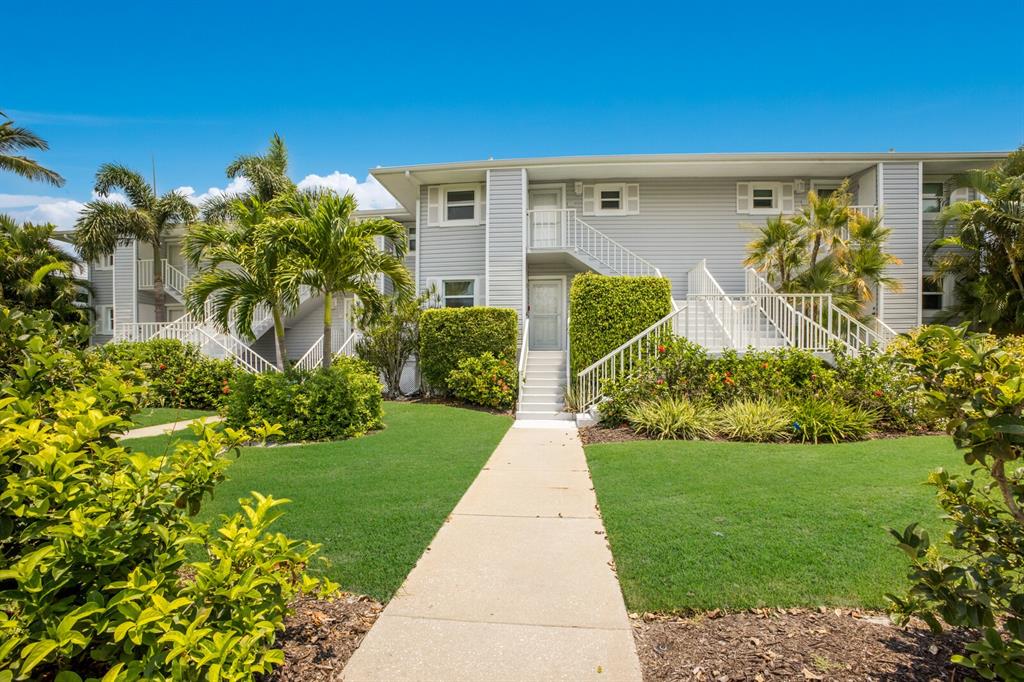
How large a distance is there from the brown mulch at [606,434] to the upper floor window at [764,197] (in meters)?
10.1

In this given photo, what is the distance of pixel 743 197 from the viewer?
15453mm

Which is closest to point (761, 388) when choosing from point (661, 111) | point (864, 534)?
point (864, 534)

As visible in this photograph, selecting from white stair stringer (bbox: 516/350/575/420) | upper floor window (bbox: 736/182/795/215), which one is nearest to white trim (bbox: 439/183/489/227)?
white stair stringer (bbox: 516/350/575/420)

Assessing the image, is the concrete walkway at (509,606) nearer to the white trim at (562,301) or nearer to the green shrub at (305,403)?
the green shrub at (305,403)

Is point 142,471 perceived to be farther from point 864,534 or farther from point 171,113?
point 171,113

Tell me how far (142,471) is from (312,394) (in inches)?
264

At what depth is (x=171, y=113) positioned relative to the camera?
12.5 meters

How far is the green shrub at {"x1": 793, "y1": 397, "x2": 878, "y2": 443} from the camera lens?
7.97 meters

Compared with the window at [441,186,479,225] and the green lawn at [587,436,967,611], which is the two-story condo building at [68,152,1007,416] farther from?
the green lawn at [587,436,967,611]

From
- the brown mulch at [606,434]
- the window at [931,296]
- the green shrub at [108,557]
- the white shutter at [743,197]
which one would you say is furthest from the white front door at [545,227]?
the green shrub at [108,557]

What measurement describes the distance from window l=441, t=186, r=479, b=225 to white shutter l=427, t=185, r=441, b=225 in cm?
17

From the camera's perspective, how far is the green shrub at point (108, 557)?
5.11ft

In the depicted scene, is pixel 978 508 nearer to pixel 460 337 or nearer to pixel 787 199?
pixel 460 337

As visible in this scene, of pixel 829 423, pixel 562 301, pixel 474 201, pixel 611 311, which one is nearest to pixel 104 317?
pixel 474 201
